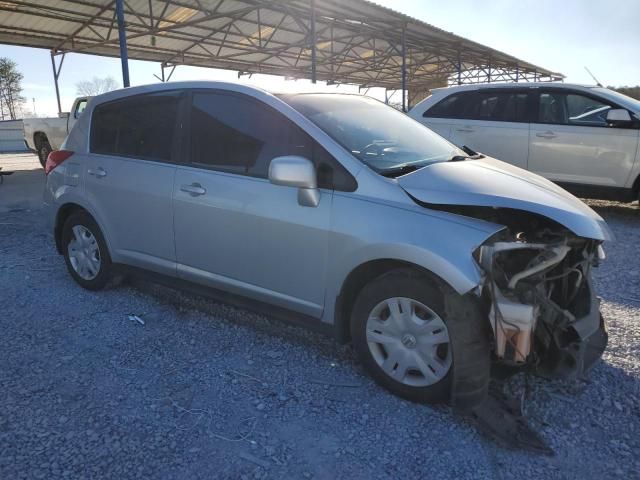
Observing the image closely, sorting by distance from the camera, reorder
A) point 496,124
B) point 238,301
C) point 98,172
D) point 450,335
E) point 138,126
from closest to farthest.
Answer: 1. point 450,335
2. point 238,301
3. point 138,126
4. point 98,172
5. point 496,124

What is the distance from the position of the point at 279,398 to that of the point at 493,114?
5.78 m

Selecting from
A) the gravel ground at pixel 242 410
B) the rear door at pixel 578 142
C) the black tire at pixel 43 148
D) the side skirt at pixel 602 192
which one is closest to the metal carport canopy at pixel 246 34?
the black tire at pixel 43 148

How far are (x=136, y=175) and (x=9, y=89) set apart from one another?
50.0m

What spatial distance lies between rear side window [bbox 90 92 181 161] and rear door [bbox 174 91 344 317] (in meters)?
0.26

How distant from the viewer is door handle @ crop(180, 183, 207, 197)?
131 inches

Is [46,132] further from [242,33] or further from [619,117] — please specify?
[619,117]

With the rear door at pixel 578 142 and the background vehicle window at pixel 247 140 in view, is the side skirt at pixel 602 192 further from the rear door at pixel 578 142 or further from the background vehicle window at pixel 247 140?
the background vehicle window at pixel 247 140

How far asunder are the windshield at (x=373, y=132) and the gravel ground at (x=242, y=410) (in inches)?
52.0

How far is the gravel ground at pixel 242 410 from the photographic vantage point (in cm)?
220

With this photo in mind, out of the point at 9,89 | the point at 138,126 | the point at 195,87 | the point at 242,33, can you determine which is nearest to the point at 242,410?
the point at 195,87

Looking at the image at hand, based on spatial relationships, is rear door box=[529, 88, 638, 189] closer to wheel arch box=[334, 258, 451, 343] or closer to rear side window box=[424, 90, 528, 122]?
rear side window box=[424, 90, 528, 122]

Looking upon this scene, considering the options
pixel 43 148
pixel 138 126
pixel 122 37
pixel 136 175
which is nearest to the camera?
pixel 136 175

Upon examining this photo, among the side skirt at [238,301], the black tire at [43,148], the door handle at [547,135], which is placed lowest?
the side skirt at [238,301]

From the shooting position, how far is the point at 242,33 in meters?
16.4
